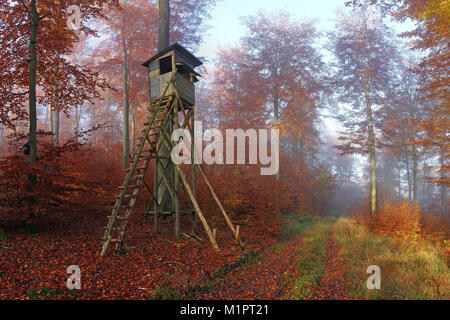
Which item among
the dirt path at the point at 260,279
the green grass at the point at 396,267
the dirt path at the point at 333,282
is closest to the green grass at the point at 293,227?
the green grass at the point at 396,267

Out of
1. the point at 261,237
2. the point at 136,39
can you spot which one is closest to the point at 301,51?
the point at 136,39

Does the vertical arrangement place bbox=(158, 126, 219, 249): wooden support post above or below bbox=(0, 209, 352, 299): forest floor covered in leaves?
above

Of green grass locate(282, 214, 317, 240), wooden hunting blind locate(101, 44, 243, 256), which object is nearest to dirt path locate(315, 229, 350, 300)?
wooden hunting blind locate(101, 44, 243, 256)

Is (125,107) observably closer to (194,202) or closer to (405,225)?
(194,202)

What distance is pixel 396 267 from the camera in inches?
280

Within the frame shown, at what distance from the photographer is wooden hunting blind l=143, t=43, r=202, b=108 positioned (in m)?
9.50

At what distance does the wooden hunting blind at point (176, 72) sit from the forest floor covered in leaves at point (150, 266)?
550 cm

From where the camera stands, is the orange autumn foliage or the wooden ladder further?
the orange autumn foliage

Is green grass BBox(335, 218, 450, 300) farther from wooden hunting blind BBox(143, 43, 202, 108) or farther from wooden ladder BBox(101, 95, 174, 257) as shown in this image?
wooden hunting blind BBox(143, 43, 202, 108)

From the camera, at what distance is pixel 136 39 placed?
667 inches

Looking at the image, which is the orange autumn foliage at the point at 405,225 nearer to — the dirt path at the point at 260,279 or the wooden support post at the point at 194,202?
the dirt path at the point at 260,279

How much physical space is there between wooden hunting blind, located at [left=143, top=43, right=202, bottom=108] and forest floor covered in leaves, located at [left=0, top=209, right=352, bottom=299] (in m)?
5.50

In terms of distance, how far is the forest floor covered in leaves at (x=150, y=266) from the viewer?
4.63 metres
